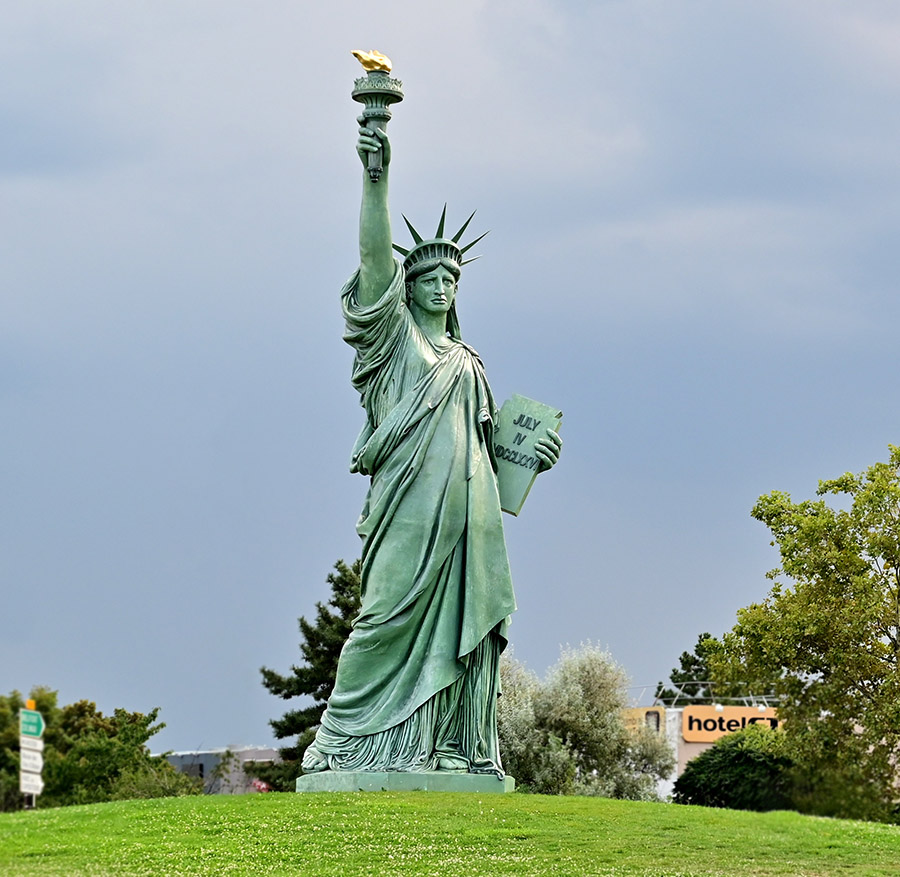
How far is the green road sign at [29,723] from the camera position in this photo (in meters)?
11.4

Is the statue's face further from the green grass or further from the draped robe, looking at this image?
the green grass

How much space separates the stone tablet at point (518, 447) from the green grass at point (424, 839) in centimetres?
337

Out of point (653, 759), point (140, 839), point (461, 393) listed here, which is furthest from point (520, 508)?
point (653, 759)

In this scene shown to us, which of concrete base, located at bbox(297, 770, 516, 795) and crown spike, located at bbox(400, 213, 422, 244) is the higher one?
crown spike, located at bbox(400, 213, 422, 244)

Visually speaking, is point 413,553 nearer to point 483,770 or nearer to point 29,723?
point 483,770

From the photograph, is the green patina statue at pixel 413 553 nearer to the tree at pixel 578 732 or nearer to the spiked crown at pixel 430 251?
the spiked crown at pixel 430 251

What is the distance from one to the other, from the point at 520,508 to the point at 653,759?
20890 mm

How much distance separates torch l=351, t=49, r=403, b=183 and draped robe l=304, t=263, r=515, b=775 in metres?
1.56

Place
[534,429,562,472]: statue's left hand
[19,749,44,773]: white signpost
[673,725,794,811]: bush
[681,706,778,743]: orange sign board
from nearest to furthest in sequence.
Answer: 1. [19,749,44,773]: white signpost
2. [534,429,562,472]: statue's left hand
3. [673,725,794,811]: bush
4. [681,706,778,743]: orange sign board

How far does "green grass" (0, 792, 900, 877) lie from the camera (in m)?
12.6

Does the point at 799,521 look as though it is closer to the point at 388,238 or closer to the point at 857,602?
the point at 857,602

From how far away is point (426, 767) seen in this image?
16047 millimetres

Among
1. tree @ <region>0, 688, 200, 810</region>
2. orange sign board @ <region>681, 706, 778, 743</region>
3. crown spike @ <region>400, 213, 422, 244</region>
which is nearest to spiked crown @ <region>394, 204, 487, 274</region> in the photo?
crown spike @ <region>400, 213, 422, 244</region>

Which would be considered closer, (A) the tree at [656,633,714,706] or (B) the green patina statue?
(B) the green patina statue
